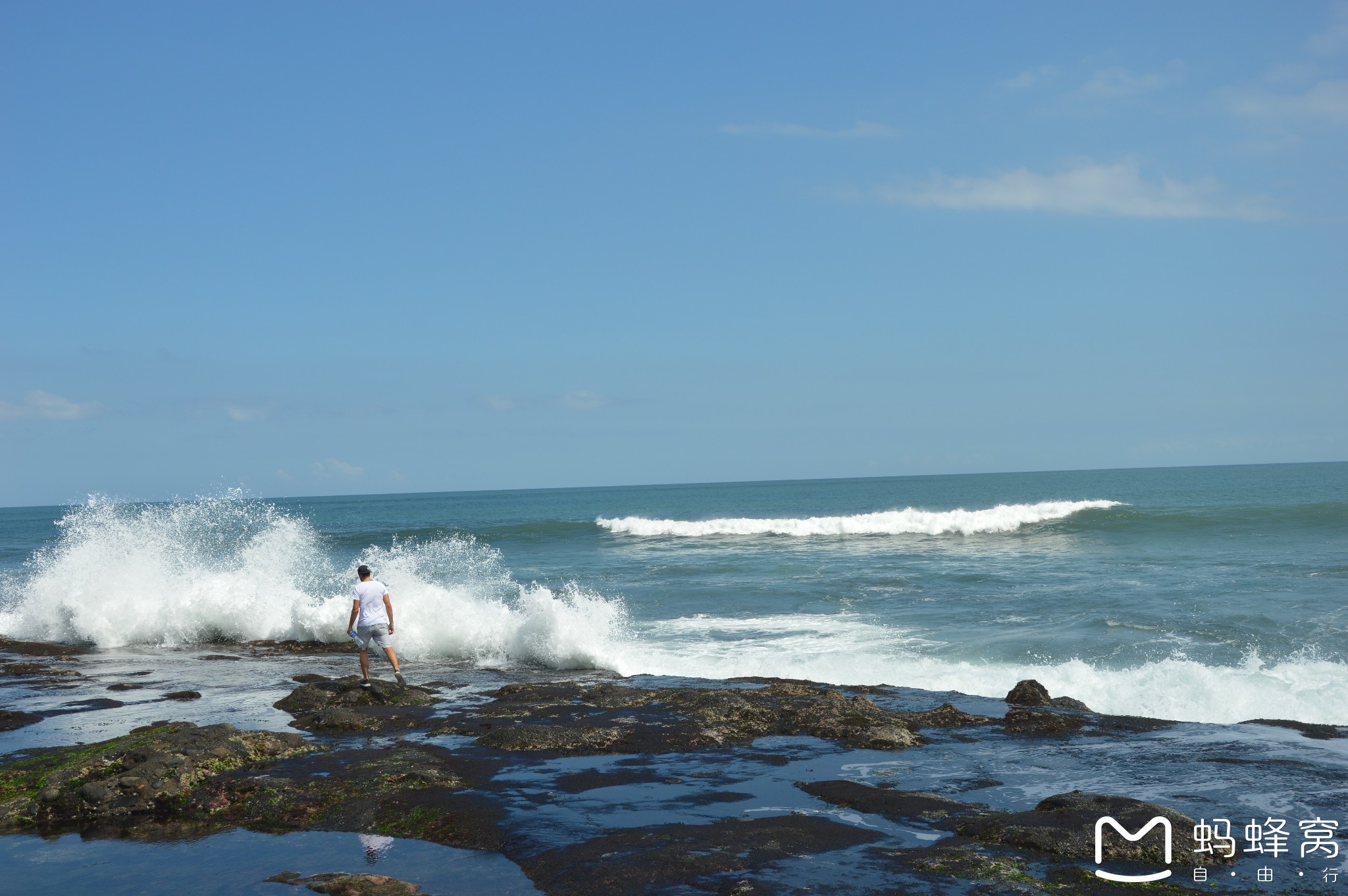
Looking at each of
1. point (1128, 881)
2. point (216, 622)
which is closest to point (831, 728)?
point (1128, 881)

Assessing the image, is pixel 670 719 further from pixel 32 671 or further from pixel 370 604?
pixel 32 671

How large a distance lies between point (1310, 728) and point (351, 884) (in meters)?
9.49

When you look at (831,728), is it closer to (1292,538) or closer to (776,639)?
(776,639)

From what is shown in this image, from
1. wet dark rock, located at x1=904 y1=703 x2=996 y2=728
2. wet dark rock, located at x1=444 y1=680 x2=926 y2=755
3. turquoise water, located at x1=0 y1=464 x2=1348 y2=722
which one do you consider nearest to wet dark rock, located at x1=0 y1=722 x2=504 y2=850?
wet dark rock, located at x1=444 y1=680 x2=926 y2=755

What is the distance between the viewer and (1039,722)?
951cm

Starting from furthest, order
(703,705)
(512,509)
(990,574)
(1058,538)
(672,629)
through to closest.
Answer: (512,509) → (1058,538) → (990,574) → (672,629) → (703,705)

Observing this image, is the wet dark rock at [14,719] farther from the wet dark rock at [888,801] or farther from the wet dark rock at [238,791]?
the wet dark rock at [888,801]

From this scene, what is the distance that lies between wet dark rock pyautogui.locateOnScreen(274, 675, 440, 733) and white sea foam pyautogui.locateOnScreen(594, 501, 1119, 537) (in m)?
31.8

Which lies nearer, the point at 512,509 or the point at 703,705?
the point at 703,705

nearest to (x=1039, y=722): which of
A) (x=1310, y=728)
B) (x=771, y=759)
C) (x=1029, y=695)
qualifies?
(x=1029, y=695)

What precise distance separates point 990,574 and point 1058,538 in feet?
42.0

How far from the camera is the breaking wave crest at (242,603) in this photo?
16109 mm

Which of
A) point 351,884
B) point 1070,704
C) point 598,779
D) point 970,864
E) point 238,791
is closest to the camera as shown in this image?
point 351,884

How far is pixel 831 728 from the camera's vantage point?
30.9 ft
